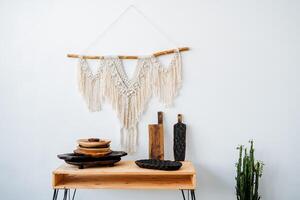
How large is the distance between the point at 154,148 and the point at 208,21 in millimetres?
936

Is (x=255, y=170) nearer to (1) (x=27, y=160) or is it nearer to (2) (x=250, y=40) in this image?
(2) (x=250, y=40)

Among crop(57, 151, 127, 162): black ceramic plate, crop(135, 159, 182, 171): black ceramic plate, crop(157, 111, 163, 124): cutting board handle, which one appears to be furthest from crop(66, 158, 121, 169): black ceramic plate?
crop(157, 111, 163, 124): cutting board handle

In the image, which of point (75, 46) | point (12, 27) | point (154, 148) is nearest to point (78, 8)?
point (75, 46)

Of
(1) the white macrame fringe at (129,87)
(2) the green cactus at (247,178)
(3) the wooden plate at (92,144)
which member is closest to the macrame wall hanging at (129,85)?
(1) the white macrame fringe at (129,87)

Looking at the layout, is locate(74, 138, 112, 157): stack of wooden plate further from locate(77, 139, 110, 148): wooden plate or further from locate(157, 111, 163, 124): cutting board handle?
locate(157, 111, 163, 124): cutting board handle

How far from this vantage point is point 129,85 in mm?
2277

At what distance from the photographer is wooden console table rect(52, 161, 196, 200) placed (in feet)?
6.19

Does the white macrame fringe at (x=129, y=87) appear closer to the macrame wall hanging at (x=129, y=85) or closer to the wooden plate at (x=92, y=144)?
the macrame wall hanging at (x=129, y=85)

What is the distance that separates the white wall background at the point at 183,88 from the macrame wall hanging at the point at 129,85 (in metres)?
0.06

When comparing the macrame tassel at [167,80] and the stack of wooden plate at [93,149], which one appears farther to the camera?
the macrame tassel at [167,80]

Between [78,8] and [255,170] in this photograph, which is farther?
[78,8]

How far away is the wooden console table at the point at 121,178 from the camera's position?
1888mm

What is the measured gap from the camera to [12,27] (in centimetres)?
234

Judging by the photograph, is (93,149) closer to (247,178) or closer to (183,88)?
(183,88)
